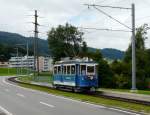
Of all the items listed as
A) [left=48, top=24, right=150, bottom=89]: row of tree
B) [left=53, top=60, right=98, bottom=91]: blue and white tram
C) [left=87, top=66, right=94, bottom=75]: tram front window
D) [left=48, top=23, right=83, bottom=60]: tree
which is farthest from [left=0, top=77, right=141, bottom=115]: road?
[left=48, top=23, right=83, bottom=60]: tree

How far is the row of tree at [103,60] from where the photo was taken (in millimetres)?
64938

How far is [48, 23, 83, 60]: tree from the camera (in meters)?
102

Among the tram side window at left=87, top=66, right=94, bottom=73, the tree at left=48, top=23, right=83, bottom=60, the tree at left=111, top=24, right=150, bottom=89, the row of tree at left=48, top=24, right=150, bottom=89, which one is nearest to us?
the tram side window at left=87, top=66, right=94, bottom=73

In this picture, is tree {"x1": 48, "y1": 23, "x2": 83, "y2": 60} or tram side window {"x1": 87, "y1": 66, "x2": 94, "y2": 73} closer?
tram side window {"x1": 87, "y1": 66, "x2": 94, "y2": 73}

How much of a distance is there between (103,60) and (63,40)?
44.9 meters

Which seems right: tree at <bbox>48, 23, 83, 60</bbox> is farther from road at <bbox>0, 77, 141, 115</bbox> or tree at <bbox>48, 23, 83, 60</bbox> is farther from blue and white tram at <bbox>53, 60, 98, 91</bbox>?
road at <bbox>0, 77, 141, 115</bbox>

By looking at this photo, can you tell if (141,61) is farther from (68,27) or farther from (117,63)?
(68,27)

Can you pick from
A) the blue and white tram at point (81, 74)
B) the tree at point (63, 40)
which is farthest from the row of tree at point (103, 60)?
the blue and white tram at point (81, 74)

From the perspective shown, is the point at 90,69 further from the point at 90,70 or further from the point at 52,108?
the point at 52,108

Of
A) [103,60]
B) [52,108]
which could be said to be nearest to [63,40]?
[103,60]

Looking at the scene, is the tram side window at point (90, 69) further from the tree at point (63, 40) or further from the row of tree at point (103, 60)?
the tree at point (63, 40)

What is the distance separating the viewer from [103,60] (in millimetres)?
65000

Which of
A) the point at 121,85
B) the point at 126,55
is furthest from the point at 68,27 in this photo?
the point at 121,85

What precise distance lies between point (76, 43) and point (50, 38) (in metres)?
8.79
